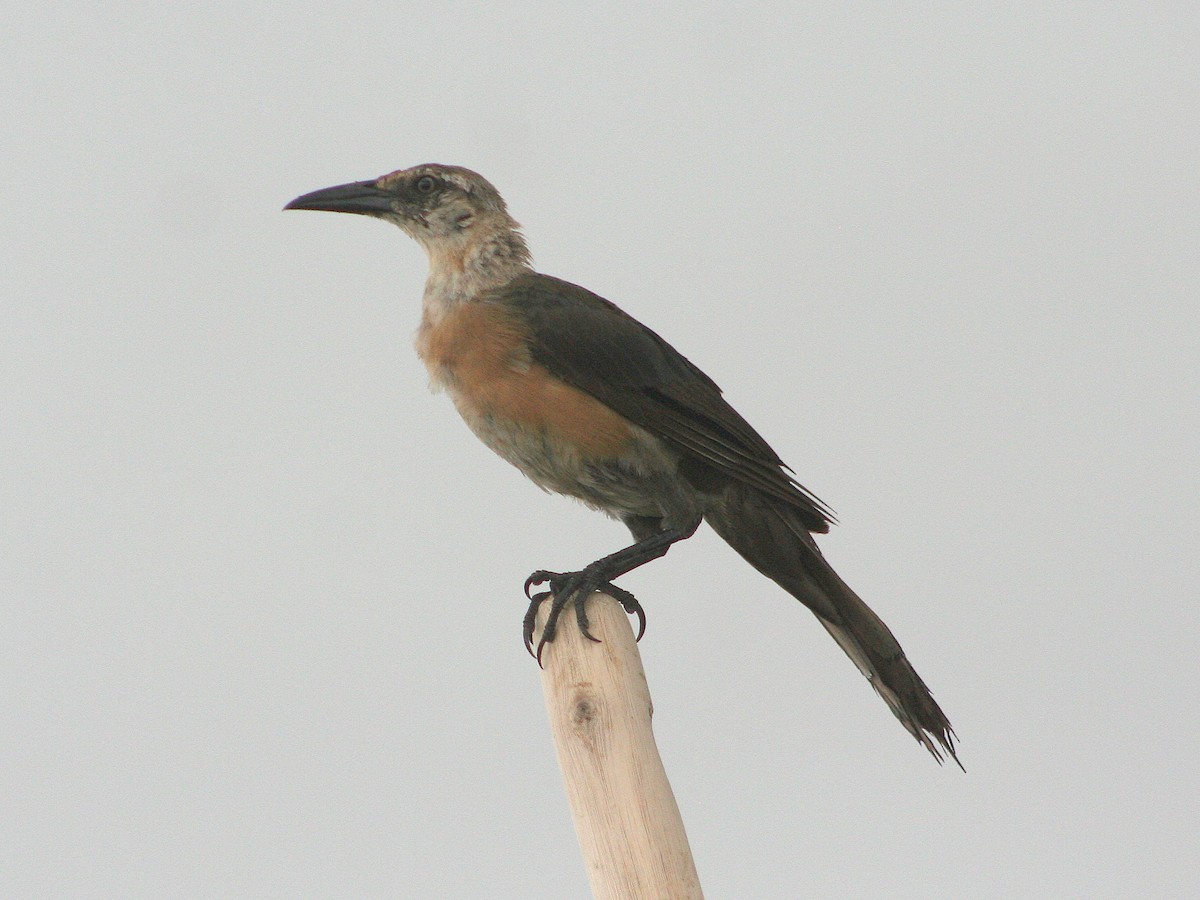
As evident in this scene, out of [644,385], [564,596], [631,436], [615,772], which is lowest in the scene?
[615,772]

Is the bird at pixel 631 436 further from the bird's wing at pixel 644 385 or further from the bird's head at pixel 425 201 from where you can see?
the bird's head at pixel 425 201

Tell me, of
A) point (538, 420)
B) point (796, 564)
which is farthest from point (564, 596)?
point (796, 564)

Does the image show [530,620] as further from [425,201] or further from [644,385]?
[425,201]

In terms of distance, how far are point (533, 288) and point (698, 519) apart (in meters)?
1.25

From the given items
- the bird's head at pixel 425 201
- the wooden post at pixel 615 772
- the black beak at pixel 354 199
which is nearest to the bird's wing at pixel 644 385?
the bird's head at pixel 425 201

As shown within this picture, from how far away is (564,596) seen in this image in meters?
4.89

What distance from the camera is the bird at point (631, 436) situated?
554 centimetres

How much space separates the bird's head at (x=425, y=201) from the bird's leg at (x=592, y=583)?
1825 millimetres

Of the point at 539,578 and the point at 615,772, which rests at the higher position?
the point at 539,578

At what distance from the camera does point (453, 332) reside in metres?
5.75

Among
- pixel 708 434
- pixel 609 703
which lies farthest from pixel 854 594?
pixel 609 703

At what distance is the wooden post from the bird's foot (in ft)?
0.53

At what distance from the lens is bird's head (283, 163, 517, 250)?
6.38 m

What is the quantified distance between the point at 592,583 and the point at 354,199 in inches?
99.8
